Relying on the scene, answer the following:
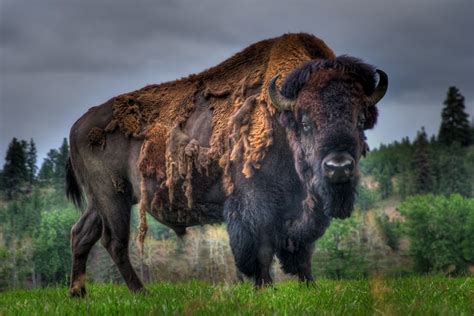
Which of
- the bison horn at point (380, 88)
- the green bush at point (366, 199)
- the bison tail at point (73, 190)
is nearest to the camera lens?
the bison horn at point (380, 88)

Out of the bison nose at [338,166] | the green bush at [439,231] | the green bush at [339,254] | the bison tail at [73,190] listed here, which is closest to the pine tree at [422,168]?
the green bush at [439,231]

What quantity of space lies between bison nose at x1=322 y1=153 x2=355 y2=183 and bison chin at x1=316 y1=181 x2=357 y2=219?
11.7 inches

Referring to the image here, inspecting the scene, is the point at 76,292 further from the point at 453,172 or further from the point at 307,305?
the point at 453,172

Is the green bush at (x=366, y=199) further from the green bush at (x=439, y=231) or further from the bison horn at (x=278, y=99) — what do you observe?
the bison horn at (x=278, y=99)

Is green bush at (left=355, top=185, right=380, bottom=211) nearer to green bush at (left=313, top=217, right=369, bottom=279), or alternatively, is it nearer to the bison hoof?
green bush at (left=313, top=217, right=369, bottom=279)

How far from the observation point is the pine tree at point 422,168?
11562 centimetres

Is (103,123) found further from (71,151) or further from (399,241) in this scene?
(399,241)

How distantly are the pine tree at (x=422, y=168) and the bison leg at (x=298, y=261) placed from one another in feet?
355

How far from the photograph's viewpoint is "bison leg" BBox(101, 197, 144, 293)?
918cm

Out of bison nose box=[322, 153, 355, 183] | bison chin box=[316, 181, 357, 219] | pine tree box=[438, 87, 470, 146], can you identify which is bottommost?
bison chin box=[316, 181, 357, 219]

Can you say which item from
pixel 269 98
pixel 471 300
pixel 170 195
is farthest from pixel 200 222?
pixel 471 300

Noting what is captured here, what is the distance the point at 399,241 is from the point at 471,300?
341ft

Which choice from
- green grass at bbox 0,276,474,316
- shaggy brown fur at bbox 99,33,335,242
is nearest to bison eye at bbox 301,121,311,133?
shaggy brown fur at bbox 99,33,335,242

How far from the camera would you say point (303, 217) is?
26.4ft
